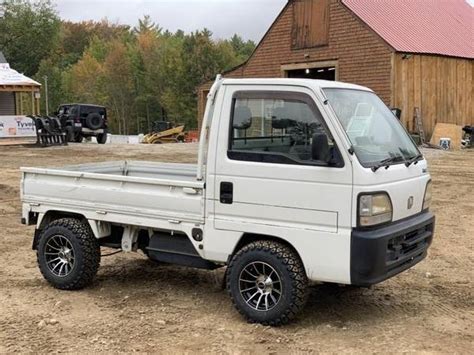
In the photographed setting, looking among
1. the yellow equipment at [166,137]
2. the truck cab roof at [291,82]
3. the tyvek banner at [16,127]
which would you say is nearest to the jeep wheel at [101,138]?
the tyvek banner at [16,127]

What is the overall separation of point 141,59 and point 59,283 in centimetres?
6994

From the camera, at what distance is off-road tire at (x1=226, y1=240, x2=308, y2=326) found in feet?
16.5

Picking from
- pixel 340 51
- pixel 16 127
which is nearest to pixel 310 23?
pixel 340 51

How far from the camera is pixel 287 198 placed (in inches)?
198

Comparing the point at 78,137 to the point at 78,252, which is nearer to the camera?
the point at 78,252

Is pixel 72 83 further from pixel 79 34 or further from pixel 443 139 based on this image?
pixel 443 139

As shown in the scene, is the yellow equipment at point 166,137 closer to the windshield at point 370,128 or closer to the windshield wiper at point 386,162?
the windshield at point 370,128

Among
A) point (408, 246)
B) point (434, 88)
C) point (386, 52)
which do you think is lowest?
point (408, 246)

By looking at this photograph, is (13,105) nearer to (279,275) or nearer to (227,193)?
(227,193)

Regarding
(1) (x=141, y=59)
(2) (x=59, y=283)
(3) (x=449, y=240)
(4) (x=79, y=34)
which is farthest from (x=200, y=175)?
(4) (x=79, y=34)

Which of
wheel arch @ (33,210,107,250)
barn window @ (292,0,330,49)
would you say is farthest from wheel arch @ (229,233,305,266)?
barn window @ (292,0,330,49)

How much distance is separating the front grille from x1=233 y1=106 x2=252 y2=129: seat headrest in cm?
153

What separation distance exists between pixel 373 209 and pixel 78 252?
2.97 meters

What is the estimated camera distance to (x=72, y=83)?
3105 inches
